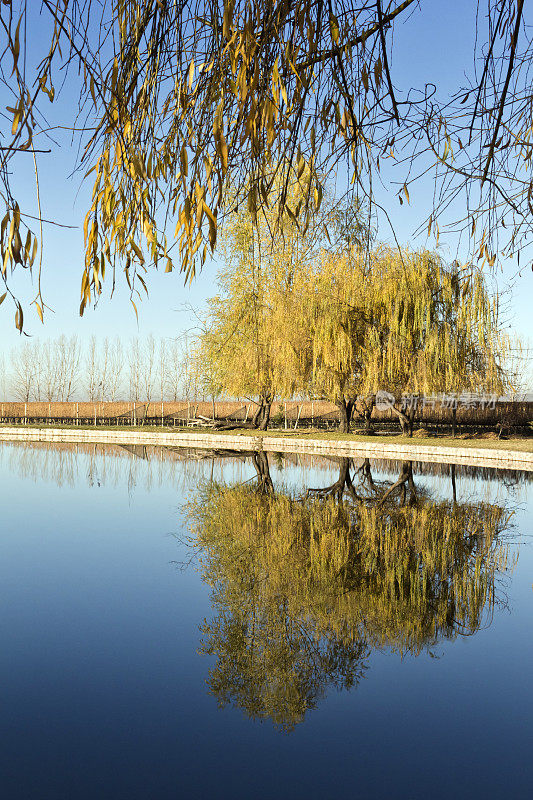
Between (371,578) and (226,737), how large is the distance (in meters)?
2.79

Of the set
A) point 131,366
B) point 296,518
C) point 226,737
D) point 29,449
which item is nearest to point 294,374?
point 29,449

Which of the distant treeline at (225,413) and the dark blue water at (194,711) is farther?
the distant treeline at (225,413)

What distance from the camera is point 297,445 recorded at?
73.3 feet

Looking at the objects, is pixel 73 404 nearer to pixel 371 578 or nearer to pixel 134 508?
pixel 134 508

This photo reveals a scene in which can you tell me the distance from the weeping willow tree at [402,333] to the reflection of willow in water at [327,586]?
10.4 metres

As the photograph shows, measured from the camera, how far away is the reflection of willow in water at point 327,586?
4012mm

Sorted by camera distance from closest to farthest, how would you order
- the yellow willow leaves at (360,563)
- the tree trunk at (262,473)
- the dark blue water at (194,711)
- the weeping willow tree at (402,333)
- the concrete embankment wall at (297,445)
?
the dark blue water at (194,711) < the yellow willow leaves at (360,563) < the tree trunk at (262,473) < the concrete embankment wall at (297,445) < the weeping willow tree at (402,333)

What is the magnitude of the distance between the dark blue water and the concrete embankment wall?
11.0m

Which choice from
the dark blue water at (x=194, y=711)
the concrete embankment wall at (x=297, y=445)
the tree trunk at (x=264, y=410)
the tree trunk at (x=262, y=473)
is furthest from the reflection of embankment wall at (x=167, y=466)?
the dark blue water at (x=194, y=711)

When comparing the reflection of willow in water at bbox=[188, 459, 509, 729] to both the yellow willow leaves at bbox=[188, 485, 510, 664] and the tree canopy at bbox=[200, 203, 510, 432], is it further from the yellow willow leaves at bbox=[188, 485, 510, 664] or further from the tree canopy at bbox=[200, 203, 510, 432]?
the tree canopy at bbox=[200, 203, 510, 432]

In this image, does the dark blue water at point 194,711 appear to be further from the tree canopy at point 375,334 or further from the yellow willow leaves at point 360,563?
the tree canopy at point 375,334

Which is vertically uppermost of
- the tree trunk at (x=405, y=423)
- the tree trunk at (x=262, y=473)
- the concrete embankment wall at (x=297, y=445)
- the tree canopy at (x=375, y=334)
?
the tree canopy at (x=375, y=334)

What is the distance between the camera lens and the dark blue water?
2930 mm

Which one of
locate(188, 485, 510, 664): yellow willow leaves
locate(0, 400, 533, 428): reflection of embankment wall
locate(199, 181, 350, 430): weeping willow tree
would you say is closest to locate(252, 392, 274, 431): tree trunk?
Answer: locate(199, 181, 350, 430): weeping willow tree
